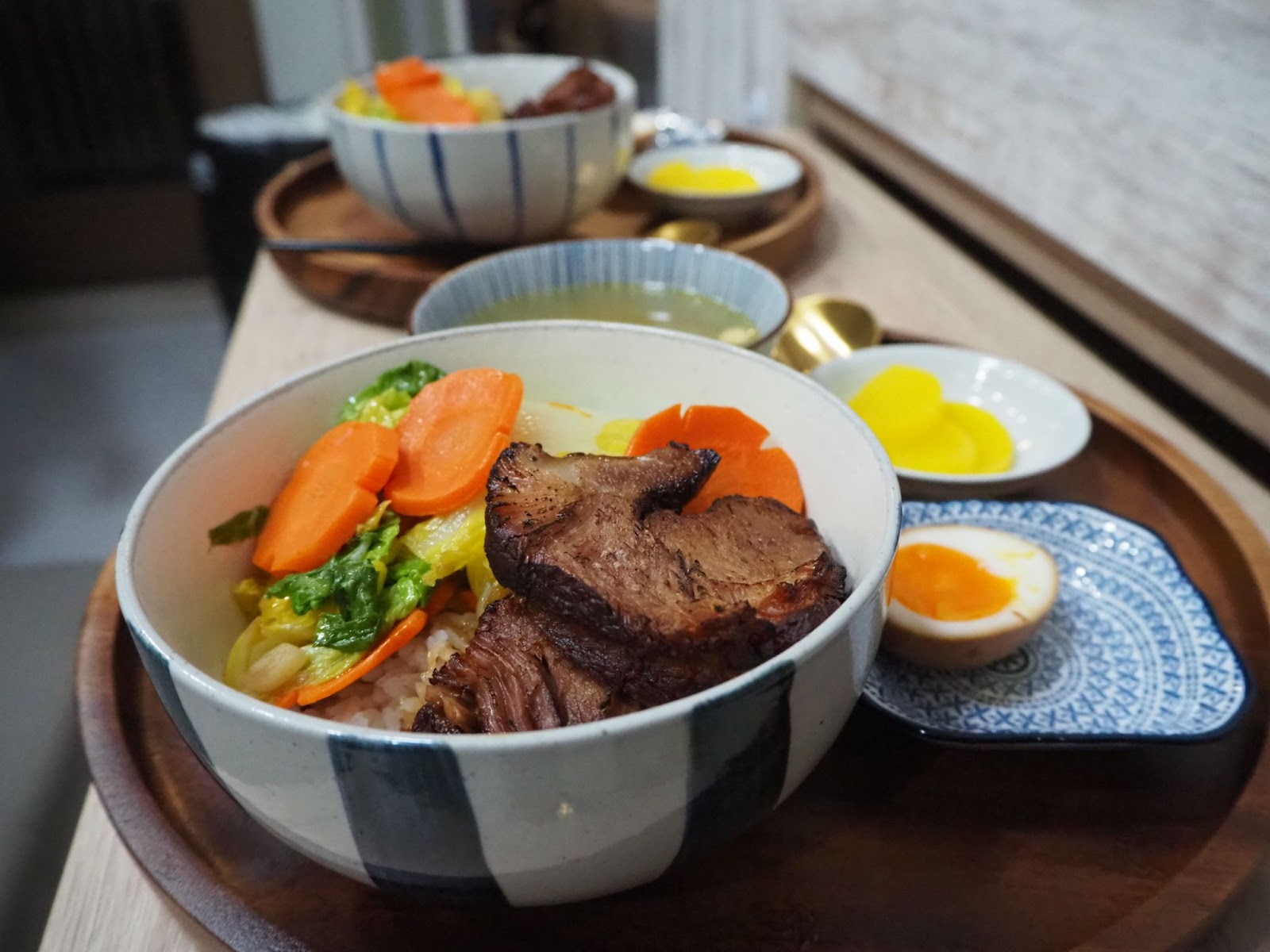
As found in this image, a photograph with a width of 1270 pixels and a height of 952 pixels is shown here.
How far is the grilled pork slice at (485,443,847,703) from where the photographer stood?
66 cm

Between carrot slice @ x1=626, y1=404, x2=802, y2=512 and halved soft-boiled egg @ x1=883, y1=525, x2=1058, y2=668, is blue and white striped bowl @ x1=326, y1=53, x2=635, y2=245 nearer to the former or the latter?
carrot slice @ x1=626, y1=404, x2=802, y2=512

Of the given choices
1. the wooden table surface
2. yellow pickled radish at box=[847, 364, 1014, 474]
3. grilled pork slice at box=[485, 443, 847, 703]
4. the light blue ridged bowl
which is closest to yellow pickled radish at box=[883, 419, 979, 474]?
yellow pickled radish at box=[847, 364, 1014, 474]

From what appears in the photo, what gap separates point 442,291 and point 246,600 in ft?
2.10

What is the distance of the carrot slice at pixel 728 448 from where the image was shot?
3.03 feet

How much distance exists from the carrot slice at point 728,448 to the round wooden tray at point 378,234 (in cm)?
93

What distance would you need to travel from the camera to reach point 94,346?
4.30 meters

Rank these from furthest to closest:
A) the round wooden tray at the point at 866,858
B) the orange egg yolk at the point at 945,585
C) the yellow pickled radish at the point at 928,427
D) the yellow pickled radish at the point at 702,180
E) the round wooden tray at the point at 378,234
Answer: the yellow pickled radish at the point at 702,180
the round wooden tray at the point at 378,234
the yellow pickled radish at the point at 928,427
the orange egg yolk at the point at 945,585
the round wooden tray at the point at 866,858

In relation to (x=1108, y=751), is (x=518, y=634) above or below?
above

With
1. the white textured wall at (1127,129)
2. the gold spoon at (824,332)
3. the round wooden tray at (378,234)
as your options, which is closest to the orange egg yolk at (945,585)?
the gold spoon at (824,332)

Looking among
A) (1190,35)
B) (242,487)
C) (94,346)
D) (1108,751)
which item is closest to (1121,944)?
(1108,751)

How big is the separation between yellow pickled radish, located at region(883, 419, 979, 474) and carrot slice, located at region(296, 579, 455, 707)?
738mm

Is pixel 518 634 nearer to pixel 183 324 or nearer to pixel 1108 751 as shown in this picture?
pixel 1108 751

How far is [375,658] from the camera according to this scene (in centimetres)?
81

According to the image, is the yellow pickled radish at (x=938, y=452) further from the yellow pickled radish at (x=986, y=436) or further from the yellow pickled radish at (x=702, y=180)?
the yellow pickled radish at (x=702, y=180)
